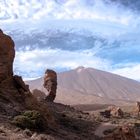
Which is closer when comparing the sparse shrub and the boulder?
the sparse shrub

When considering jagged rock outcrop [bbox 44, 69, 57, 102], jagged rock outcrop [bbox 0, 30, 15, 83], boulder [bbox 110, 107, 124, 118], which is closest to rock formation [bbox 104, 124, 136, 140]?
jagged rock outcrop [bbox 0, 30, 15, 83]

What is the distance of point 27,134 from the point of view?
3138 cm

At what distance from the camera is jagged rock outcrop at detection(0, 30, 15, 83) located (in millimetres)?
43906

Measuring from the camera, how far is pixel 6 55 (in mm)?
45250

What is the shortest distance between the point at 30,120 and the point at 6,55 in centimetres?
1176

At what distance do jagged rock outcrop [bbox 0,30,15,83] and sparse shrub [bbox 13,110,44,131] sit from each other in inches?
301

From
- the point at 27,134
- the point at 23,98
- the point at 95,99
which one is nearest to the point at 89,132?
the point at 23,98

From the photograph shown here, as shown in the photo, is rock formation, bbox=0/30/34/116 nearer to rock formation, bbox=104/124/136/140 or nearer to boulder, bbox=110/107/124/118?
rock formation, bbox=104/124/136/140

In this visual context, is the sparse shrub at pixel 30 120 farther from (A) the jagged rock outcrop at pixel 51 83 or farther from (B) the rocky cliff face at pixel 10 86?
(A) the jagged rock outcrop at pixel 51 83

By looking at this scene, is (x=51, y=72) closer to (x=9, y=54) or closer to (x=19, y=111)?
(x=9, y=54)

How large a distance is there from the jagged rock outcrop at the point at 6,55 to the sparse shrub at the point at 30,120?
7.65 meters

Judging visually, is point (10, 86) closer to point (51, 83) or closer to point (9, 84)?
point (9, 84)

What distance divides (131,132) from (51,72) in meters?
42.5

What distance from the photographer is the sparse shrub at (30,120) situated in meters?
34.4
